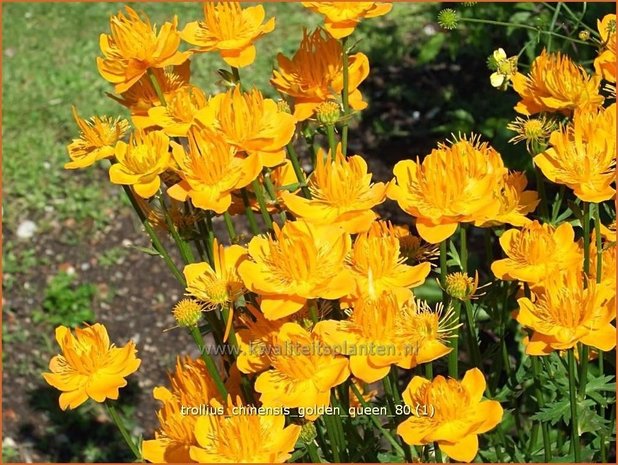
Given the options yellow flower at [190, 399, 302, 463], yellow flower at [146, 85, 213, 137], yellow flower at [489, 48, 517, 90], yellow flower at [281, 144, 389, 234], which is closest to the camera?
yellow flower at [190, 399, 302, 463]

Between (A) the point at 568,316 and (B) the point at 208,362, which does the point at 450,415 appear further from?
(B) the point at 208,362

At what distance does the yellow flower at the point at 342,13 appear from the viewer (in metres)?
1.51

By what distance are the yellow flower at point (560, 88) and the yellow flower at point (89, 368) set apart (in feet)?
2.62

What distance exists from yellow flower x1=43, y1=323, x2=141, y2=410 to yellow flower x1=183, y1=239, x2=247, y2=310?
0.16 meters

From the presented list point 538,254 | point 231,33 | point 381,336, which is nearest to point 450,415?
point 381,336

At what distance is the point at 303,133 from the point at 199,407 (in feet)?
1.65

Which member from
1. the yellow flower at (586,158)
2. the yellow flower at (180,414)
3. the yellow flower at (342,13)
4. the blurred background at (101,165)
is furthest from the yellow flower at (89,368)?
the blurred background at (101,165)

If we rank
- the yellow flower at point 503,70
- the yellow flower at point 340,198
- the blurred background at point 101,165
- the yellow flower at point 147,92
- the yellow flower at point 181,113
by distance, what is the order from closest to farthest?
the yellow flower at point 340,198, the yellow flower at point 181,113, the yellow flower at point 147,92, the yellow flower at point 503,70, the blurred background at point 101,165

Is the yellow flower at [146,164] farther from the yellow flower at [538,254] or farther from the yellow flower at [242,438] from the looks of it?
the yellow flower at [538,254]

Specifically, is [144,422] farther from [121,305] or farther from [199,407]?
[199,407]

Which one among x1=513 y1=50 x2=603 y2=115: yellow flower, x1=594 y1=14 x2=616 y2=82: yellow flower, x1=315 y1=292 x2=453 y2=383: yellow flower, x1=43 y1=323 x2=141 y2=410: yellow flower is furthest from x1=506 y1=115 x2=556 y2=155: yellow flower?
x1=43 y1=323 x2=141 y2=410: yellow flower

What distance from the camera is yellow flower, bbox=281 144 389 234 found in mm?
1392

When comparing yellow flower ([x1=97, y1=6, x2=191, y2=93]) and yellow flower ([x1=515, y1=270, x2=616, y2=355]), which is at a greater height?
yellow flower ([x1=97, y1=6, x2=191, y2=93])

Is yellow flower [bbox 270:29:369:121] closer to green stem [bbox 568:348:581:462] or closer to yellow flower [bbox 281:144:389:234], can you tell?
yellow flower [bbox 281:144:389:234]
